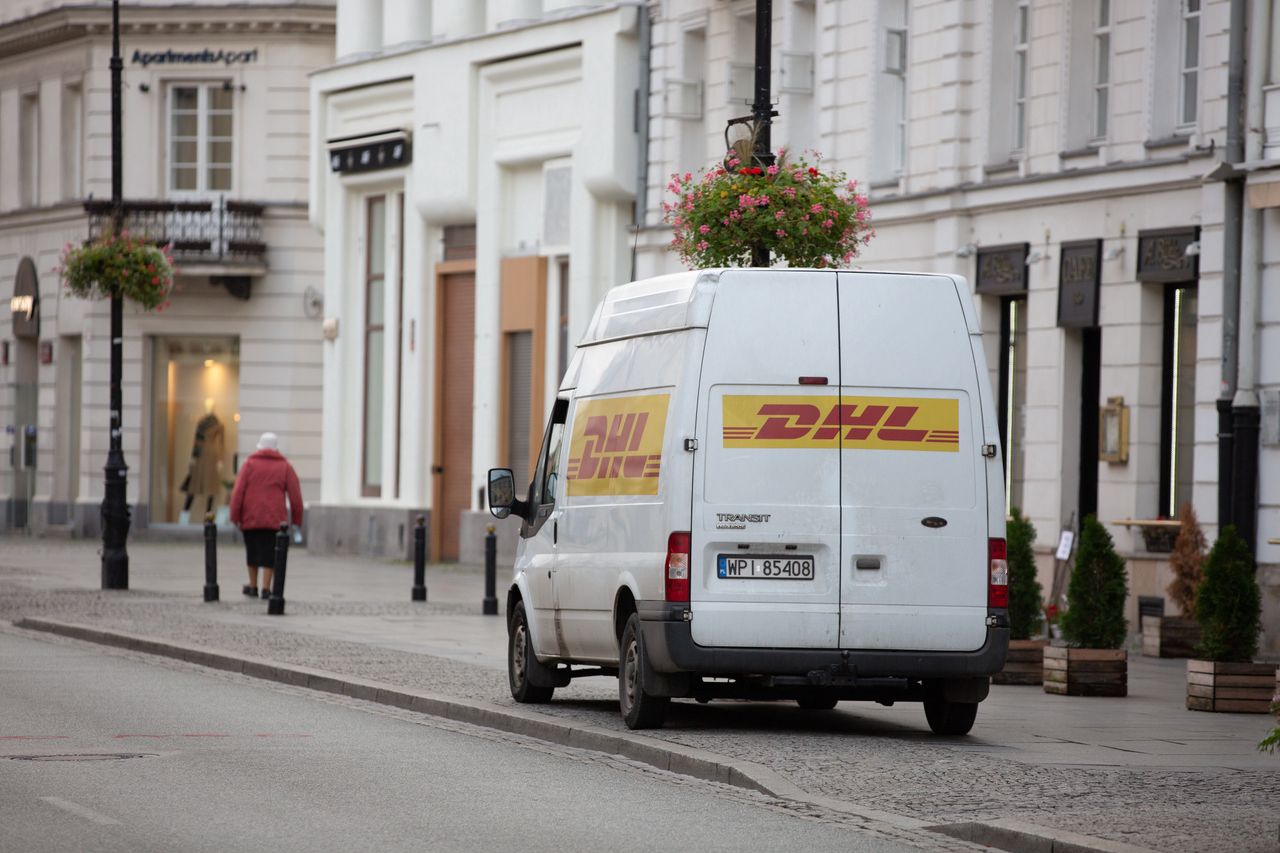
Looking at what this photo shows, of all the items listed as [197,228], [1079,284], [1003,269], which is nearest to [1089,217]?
[1079,284]

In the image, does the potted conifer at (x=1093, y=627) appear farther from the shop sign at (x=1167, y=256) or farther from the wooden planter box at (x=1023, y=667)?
the shop sign at (x=1167, y=256)

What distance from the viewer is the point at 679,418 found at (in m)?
14.0

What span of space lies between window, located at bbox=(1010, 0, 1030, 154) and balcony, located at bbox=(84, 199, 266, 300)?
21.4m

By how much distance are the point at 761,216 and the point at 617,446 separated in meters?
5.23

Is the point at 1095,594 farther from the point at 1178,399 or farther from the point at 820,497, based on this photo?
the point at 1178,399

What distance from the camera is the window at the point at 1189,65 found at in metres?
23.8

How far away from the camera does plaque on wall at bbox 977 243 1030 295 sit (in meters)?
26.4

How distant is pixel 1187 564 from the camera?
22000 millimetres

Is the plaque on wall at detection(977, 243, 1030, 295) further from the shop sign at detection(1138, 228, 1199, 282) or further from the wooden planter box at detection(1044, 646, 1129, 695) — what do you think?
the wooden planter box at detection(1044, 646, 1129, 695)

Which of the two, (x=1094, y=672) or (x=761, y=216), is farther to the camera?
(x=761, y=216)

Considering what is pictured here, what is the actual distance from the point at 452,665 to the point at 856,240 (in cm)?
485

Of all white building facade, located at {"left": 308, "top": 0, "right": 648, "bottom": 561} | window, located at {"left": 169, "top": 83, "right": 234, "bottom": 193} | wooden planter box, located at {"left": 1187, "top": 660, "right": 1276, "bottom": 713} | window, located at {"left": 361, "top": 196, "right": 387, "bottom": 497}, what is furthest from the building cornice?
wooden planter box, located at {"left": 1187, "top": 660, "right": 1276, "bottom": 713}

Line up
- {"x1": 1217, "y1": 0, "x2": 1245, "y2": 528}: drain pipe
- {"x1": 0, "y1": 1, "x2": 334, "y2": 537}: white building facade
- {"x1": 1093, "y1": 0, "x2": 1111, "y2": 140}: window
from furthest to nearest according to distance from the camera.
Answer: {"x1": 0, "y1": 1, "x2": 334, "y2": 537}: white building facade < {"x1": 1093, "y1": 0, "x2": 1111, "y2": 140}: window < {"x1": 1217, "y1": 0, "x2": 1245, "y2": 528}: drain pipe

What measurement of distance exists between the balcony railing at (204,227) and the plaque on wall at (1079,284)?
22.8m
